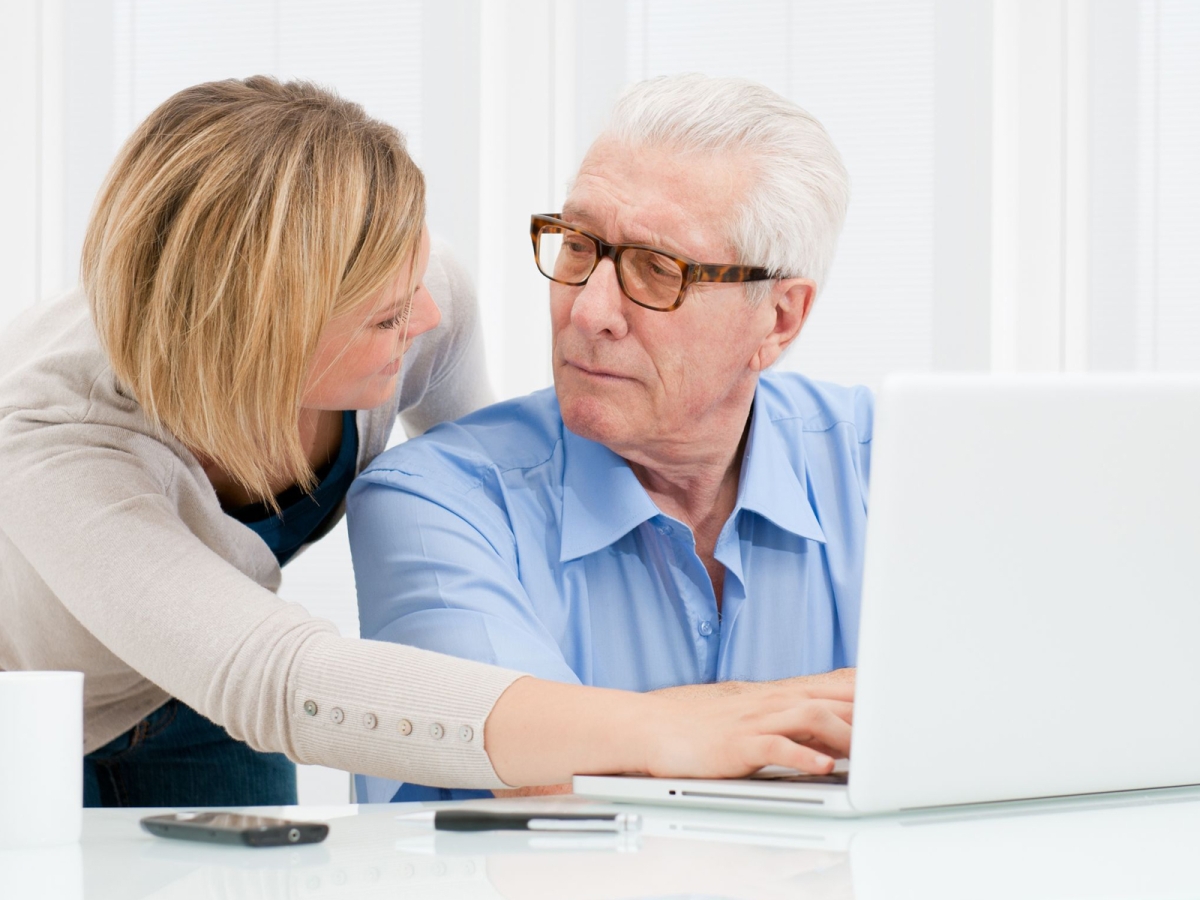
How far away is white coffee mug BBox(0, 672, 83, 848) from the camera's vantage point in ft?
2.61

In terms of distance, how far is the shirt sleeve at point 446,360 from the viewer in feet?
5.32

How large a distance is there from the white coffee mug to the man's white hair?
879 mm

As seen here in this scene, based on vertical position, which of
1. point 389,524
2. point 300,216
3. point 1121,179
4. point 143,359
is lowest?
point 389,524

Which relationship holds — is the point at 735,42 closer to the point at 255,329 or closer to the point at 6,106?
the point at 6,106

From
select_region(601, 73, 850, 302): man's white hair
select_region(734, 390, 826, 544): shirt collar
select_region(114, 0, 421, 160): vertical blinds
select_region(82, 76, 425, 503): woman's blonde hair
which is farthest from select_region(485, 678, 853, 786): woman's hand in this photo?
select_region(114, 0, 421, 160): vertical blinds

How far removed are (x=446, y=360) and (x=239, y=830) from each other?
982 millimetres

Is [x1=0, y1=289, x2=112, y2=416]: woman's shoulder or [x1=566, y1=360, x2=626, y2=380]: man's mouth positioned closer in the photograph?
[x1=0, y1=289, x2=112, y2=416]: woman's shoulder

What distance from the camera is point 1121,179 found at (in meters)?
2.89

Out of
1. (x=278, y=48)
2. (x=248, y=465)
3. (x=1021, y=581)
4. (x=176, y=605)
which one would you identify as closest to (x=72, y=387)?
(x=248, y=465)

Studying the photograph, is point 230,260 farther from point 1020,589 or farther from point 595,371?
point 1020,589

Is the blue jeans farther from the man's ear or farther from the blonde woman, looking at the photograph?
the man's ear

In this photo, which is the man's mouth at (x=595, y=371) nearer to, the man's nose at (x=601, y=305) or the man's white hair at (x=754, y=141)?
the man's nose at (x=601, y=305)

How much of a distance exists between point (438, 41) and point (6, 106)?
1082 millimetres

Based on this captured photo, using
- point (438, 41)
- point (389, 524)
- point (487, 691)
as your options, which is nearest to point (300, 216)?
point (389, 524)
